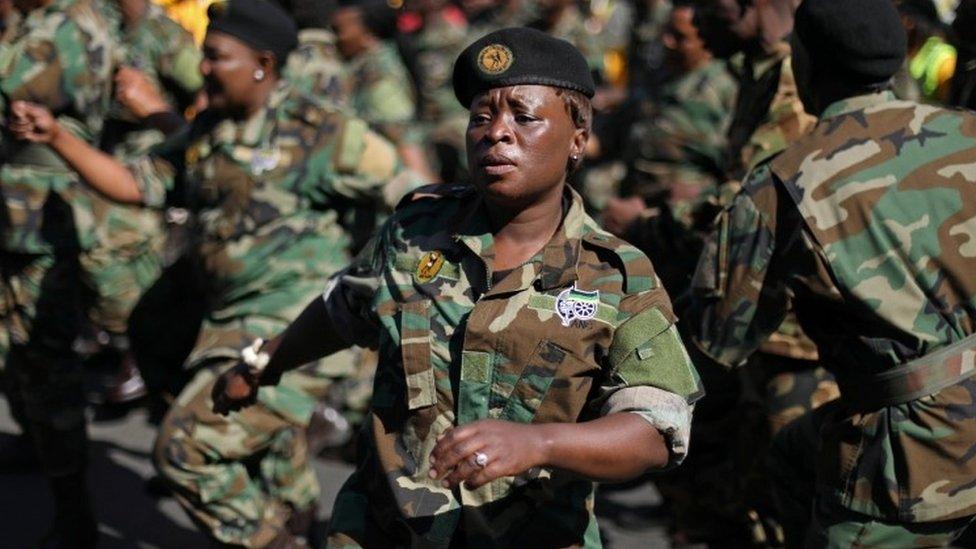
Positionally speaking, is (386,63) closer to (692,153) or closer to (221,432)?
(692,153)

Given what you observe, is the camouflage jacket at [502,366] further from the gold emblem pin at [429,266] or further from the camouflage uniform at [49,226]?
the camouflage uniform at [49,226]

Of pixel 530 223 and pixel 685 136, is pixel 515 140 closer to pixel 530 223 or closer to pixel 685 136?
pixel 530 223

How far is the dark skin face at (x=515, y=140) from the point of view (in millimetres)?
2736

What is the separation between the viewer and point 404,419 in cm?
283

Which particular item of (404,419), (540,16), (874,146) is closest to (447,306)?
(404,419)

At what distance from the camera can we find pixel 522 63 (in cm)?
272

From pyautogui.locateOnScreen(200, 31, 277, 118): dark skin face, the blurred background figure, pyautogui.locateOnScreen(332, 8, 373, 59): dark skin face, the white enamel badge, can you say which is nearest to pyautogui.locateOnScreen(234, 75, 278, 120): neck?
pyautogui.locateOnScreen(200, 31, 277, 118): dark skin face

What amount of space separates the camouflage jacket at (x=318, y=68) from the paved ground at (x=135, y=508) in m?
1.89

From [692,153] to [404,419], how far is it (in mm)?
2926

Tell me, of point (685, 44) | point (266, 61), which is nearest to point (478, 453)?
point (266, 61)

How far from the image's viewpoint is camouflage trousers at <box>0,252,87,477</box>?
5.19 meters

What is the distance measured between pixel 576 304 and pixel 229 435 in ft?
6.46

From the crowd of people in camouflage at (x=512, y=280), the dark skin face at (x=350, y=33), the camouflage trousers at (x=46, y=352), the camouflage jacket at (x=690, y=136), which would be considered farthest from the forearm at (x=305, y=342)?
the dark skin face at (x=350, y=33)

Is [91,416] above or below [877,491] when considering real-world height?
below
